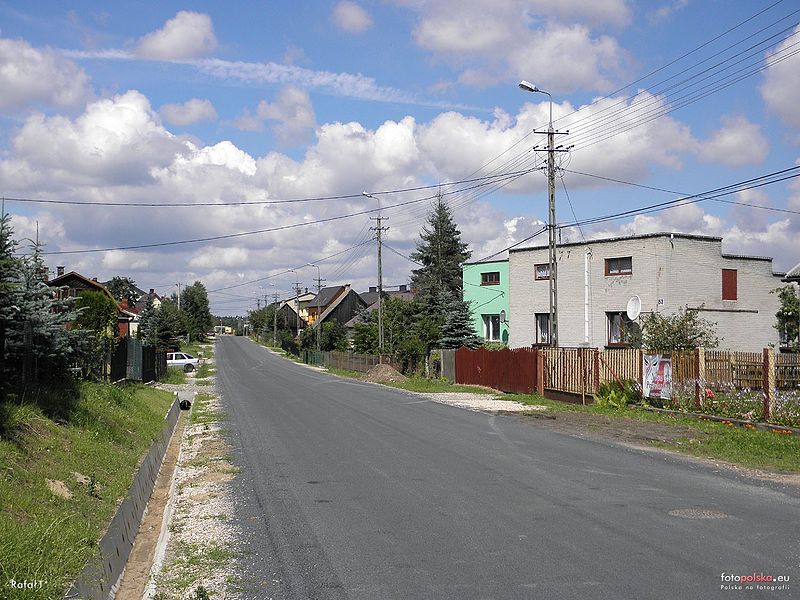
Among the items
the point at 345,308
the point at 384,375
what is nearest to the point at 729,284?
the point at 384,375

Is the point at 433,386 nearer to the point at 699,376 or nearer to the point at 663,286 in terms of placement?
the point at 663,286

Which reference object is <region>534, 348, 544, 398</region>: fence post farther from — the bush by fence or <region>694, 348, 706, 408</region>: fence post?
<region>694, 348, 706, 408</region>: fence post

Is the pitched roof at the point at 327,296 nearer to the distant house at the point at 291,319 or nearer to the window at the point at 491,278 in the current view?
the distant house at the point at 291,319

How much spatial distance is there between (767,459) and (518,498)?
251 inches

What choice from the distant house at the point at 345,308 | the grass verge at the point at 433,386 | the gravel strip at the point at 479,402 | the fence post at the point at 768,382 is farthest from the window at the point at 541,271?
the distant house at the point at 345,308

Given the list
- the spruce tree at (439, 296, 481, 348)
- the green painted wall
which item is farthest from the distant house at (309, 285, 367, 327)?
the spruce tree at (439, 296, 481, 348)

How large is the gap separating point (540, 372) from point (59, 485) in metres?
24.4

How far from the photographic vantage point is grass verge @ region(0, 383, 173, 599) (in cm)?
636

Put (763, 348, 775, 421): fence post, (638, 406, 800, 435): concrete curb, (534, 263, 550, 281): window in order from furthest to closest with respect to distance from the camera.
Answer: (534, 263, 550, 281): window < (763, 348, 775, 421): fence post < (638, 406, 800, 435): concrete curb

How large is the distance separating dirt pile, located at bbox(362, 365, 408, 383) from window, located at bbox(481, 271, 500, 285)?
868 cm

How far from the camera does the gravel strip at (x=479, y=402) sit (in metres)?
26.3

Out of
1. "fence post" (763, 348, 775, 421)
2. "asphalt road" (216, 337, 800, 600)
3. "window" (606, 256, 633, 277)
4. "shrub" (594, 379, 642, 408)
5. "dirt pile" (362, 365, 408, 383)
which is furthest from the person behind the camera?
"dirt pile" (362, 365, 408, 383)

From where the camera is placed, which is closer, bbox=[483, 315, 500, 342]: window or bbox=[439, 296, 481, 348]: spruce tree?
bbox=[439, 296, 481, 348]: spruce tree

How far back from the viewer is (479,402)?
29.5m
